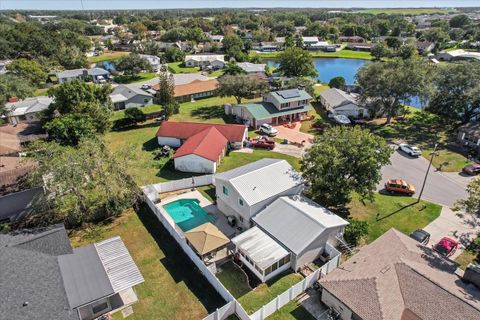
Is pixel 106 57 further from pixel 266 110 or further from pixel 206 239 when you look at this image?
pixel 206 239

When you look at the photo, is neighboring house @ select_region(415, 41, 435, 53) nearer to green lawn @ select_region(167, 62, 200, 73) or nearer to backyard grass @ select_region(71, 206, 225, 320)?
green lawn @ select_region(167, 62, 200, 73)

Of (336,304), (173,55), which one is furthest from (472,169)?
(173,55)

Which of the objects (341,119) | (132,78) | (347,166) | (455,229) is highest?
(347,166)

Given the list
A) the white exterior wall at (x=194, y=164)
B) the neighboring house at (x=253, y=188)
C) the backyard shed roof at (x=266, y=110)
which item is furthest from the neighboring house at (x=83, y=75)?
the neighboring house at (x=253, y=188)

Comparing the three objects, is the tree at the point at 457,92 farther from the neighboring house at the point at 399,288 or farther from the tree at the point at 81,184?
the tree at the point at 81,184

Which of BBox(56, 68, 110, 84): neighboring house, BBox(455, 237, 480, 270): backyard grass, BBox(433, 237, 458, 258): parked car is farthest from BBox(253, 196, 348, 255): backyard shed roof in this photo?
BBox(56, 68, 110, 84): neighboring house
